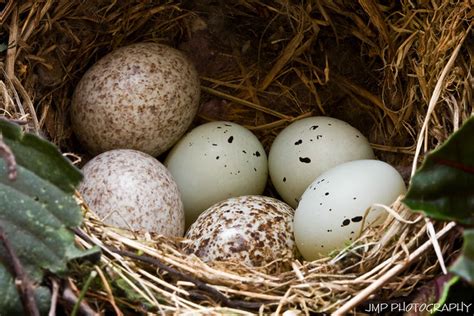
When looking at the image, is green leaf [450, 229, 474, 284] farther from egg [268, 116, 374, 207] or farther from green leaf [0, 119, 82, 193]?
egg [268, 116, 374, 207]

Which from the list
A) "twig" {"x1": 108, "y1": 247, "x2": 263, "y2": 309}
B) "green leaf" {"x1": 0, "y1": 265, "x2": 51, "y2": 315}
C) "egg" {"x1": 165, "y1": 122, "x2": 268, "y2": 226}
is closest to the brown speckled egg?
"egg" {"x1": 165, "y1": 122, "x2": 268, "y2": 226}

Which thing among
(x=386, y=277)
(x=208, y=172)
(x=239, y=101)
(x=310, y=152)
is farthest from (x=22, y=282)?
(x=239, y=101)

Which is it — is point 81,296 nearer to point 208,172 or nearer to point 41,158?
point 41,158

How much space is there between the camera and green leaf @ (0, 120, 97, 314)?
4.14 feet

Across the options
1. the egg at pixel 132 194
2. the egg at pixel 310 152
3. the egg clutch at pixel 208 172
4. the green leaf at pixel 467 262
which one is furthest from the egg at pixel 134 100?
the green leaf at pixel 467 262

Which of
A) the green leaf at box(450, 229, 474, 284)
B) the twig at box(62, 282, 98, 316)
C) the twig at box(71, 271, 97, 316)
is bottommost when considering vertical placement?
the twig at box(62, 282, 98, 316)

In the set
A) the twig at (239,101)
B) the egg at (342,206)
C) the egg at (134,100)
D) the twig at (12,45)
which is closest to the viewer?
the egg at (342,206)

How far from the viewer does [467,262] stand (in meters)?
1.10

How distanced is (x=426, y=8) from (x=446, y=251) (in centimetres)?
59

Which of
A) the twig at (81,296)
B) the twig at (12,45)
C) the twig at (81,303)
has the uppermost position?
the twig at (12,45)

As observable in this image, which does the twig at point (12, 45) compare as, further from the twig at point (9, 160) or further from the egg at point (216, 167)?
the twig at point (9, 160)

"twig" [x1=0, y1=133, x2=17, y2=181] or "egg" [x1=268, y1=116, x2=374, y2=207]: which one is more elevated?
"twig" [x1=0, y1=133, x2=17, y2=181]

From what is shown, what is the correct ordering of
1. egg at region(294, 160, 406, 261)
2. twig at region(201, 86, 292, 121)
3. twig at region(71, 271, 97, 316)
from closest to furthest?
twig at region(71, 271, 97, 316) → egg at region(294, 160, 406, 261) → twig at region(201, 86, 292, 121)

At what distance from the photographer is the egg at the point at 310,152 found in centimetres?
178
